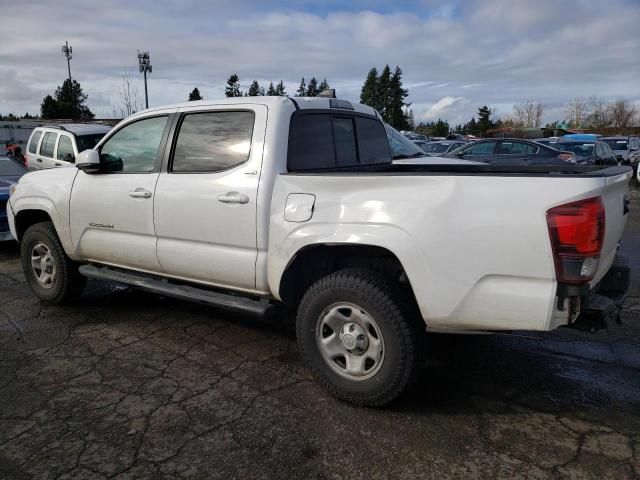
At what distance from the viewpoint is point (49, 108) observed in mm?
48844

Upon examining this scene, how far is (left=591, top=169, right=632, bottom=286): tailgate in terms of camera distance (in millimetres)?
2804

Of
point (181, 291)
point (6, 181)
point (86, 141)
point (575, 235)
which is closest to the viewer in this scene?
point (575, 235)

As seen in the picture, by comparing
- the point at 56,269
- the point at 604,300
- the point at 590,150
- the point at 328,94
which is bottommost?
the point at 56,269

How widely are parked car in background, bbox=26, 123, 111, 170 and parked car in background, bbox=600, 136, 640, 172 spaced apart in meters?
21.5

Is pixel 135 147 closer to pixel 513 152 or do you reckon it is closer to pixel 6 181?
pixel 6 181

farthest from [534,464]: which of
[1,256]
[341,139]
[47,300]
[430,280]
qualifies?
[1,256]

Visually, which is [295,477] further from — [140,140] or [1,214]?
[1,214]

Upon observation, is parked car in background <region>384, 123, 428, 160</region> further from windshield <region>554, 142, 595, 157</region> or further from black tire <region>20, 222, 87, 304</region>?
windshield <region>554, 142, 595, 157</region>

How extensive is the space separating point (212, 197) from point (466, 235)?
6.06 feet

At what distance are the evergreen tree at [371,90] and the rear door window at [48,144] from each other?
8261cm

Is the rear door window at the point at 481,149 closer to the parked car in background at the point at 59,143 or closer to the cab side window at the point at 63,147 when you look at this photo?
the parked car in background at the point at 59,143

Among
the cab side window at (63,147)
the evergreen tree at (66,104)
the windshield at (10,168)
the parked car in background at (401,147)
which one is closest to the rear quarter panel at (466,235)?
the parked car in background at (401,147)

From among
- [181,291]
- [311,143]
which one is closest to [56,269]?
[181,291]

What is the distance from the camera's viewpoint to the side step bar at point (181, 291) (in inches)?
146
